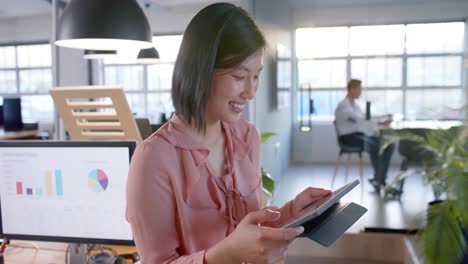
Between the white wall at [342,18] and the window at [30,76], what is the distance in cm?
519

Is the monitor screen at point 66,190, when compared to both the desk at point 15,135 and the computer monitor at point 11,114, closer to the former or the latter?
the desk at point 15,135

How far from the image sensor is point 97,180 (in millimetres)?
1222

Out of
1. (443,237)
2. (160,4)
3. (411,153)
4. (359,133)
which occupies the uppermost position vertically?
(160,4)

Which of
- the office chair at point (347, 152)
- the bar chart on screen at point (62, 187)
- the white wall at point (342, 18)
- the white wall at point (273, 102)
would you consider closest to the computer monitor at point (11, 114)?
the white wall at point (273, 102)

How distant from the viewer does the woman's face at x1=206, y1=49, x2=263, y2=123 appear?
2.75ft

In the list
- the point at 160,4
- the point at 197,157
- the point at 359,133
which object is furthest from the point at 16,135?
the point at 197,157

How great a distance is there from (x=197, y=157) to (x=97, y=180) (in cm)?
47

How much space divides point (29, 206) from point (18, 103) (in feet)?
16.6

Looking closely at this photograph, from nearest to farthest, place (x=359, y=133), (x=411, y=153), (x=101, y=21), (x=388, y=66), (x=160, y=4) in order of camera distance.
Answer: (x=101, y=21) < (x=411, y=153) < (x=388, y=66) < (x=359, y=133) < (x=160, y=4)

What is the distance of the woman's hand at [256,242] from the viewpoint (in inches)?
25.6

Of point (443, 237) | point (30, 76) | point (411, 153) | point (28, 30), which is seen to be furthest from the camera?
point (30, 76)

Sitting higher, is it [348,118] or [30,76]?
[30,76]

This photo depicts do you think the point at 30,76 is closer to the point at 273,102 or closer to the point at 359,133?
the point at 273,102

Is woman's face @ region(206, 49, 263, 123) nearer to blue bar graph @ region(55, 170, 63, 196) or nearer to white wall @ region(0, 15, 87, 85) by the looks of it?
blue bar graph @ region(55, 170, 63, 196)
